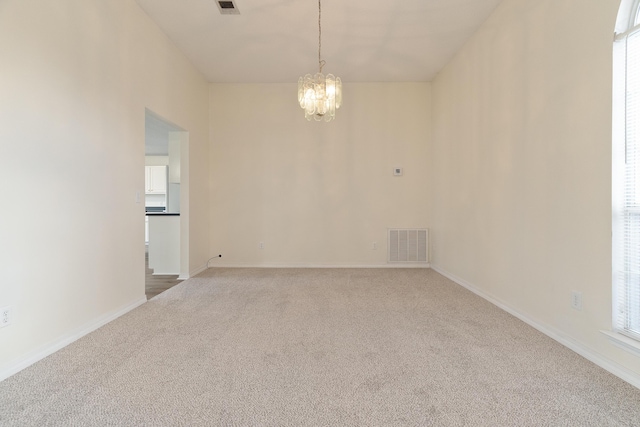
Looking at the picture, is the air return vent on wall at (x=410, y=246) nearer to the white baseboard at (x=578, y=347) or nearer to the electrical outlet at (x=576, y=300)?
the white baseboard at (x=578, y=347)

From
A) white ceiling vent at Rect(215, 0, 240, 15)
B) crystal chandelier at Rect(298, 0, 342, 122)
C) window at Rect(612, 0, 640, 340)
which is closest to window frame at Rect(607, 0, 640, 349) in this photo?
window at Rect(612, 0, 640, 340)

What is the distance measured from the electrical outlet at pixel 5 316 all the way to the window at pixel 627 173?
11.6 feet

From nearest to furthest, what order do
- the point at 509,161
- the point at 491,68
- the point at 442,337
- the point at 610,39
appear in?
the point at 610,39
the point at 442,337
the point at 509,161
the point at 491,68

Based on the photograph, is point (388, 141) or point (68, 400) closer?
point (68, 400)

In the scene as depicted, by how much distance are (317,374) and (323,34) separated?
140 inches

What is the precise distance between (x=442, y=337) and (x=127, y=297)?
2.83 metres

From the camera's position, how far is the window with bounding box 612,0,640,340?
1.89m

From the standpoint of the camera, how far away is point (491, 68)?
134 inches

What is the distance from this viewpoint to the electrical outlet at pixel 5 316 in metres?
1.86

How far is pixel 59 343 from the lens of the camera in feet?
7.43

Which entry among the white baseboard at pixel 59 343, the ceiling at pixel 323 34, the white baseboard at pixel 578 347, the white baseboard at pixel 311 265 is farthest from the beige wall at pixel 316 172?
the white baseboard at pixel 59 343

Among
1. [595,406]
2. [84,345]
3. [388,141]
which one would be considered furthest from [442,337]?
[388,141]

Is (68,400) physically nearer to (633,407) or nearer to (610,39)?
(633,407)

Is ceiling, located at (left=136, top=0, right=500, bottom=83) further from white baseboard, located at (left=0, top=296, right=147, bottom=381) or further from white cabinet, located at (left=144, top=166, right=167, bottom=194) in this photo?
white cabinet, located at (left=144, top=166, right=167, bottom=194)
